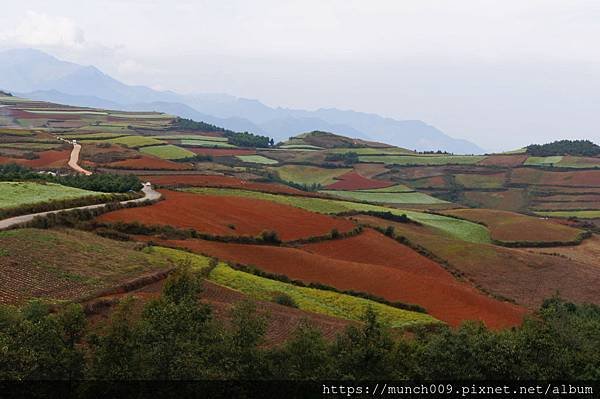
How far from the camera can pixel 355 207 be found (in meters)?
97.3

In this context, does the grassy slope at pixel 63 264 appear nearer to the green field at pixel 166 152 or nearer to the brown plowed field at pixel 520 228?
the brown plowed field at pixel 520 228

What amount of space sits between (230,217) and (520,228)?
55.4 meters

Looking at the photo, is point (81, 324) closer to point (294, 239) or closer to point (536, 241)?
point (294, 239)

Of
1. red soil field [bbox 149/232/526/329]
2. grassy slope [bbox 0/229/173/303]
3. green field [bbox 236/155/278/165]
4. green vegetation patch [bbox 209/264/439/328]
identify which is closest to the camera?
grassy slope [bbox 0/229/173/303]

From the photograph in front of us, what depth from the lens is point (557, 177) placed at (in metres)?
168

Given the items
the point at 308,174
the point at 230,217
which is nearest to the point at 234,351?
the point at 230,217

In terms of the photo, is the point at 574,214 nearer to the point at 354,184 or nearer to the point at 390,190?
the point at 390,190

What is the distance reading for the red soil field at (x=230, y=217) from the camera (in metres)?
59.3

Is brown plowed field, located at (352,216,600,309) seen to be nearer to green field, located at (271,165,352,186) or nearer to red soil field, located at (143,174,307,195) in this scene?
red soil field, located at (143,174,307,195)

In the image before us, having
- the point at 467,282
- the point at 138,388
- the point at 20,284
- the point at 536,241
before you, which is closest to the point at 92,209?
the point at 20,284

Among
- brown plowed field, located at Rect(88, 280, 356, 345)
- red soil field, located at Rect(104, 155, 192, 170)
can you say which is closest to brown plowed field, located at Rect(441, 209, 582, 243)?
brown plowed field, located at Rect(88, 280, 356, 345)

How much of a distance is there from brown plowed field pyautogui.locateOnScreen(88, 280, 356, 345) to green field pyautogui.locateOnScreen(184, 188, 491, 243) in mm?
47663

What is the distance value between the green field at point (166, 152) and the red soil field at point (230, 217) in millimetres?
63576

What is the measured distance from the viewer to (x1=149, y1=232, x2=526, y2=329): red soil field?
47000 mm
